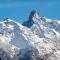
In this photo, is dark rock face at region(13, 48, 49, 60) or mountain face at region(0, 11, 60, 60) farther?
mountain face at region(0, 11, 60, 60)

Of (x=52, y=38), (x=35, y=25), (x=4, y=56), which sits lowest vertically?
(x=4, y=56)

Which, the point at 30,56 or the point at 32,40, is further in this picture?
the point at 32,40

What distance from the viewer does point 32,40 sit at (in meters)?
9.38

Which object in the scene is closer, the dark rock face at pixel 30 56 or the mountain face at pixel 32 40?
the dark rock face at pixel 30 56

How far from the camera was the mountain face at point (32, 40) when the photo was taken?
6.82 metres

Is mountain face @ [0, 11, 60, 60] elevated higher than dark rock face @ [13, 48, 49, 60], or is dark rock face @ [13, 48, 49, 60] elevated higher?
mountain face @ [0, 11, 60, 60]

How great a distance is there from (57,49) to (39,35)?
216cm

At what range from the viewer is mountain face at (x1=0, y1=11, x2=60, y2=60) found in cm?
682

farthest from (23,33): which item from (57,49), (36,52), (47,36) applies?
(36,52)

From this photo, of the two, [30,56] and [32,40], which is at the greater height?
[32,40]

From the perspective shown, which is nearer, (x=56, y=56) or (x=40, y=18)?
(x=56, y=56)

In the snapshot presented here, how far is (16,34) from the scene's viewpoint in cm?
970

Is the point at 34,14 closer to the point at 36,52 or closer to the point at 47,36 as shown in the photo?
the point at 47,36

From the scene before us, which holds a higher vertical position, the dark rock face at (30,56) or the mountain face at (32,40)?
the mountain face at (32,40)
